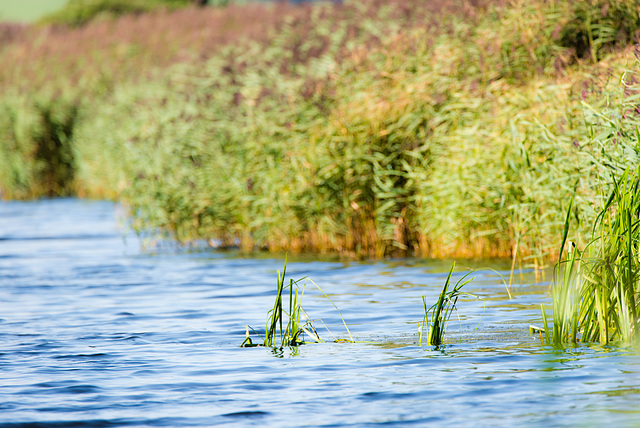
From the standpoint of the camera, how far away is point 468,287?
10.3m

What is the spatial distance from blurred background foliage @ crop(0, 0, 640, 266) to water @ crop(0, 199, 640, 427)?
41.0 inches

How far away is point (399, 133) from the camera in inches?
512

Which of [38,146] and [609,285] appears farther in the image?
[38,146]

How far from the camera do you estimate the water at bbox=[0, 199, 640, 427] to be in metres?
5.60

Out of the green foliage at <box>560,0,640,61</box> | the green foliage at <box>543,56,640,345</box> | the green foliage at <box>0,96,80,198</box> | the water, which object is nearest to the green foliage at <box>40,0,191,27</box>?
the green foliage at <box>0,96,80,198</box>

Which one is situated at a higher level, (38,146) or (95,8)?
(95,8)

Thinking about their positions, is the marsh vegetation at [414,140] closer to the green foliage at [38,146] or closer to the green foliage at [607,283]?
→ the green foliage at [607,283]

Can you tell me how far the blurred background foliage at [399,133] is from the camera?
35.0 feet

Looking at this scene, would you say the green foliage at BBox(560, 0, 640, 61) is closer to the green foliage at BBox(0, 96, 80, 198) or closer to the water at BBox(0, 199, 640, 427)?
the water at BBox(0, 199, 640, 427)

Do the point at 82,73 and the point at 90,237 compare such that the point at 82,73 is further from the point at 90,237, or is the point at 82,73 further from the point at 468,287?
the point at 468,287

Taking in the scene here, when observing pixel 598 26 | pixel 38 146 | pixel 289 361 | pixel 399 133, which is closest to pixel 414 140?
pixel 399 133

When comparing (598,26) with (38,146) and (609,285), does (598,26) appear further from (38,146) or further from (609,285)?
(38,146)

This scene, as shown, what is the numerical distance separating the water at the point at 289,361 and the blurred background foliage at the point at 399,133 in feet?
3.41

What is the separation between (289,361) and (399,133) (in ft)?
21.3
